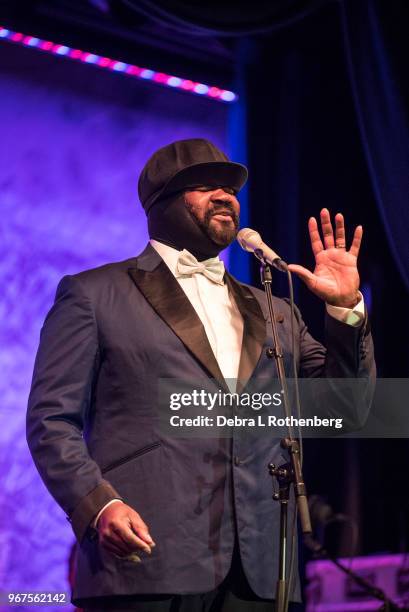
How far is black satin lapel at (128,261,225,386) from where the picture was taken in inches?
89.1

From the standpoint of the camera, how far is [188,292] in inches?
97.2

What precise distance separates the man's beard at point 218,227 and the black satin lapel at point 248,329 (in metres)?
0.13

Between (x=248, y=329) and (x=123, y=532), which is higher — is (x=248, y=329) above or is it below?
above

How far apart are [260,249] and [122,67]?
2.06m

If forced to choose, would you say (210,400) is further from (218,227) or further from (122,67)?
(122,67)

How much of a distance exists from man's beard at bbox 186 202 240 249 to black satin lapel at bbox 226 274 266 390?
126 mm

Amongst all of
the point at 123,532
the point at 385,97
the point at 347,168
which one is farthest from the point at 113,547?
the point at 347,168

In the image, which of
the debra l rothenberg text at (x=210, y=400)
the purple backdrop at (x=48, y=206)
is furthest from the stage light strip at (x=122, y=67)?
the debra l rothenberg text at (x=210, y=400)

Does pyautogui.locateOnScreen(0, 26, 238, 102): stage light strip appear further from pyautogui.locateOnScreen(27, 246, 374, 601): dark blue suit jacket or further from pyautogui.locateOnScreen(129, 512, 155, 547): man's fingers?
pyautogui.locateOnScreen(129, 512, 155, 547): man's fingers

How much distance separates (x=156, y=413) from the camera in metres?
2.20

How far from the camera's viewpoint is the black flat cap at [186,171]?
262 centimetres

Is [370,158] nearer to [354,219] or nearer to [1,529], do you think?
[354,219]

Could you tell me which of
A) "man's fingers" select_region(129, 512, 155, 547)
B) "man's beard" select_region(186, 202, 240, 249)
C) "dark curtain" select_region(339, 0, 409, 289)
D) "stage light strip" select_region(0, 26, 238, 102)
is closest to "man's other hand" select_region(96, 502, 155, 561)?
"man's fingers" select_region(129, 512, 155, 547)

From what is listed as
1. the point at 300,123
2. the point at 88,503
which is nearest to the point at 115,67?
the point at 300,123
